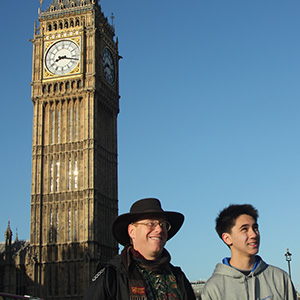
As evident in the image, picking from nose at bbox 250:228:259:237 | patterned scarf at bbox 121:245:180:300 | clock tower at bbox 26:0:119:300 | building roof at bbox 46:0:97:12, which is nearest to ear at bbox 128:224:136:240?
patterned scarf at bbox 121:245:180:300

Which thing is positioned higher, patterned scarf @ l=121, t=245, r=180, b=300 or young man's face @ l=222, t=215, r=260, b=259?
young man's face @ l=222, t=215, r=260, b=259

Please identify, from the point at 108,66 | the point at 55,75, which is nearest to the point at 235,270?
the point at 55,75

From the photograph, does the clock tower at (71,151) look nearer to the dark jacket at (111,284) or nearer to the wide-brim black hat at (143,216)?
the wide-brim black hat at (143,216)

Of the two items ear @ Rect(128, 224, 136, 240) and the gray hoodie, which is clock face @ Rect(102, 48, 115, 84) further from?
the gray hoodie

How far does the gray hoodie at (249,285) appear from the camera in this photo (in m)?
5.66

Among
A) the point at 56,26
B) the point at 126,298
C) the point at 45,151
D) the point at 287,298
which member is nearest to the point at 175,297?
the point at 126,298

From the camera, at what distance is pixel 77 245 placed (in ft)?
158

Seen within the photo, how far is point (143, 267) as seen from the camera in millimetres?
5953

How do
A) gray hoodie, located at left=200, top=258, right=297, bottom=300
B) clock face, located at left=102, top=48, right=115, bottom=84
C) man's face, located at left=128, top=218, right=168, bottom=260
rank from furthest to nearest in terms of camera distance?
1. clock face, located at left=102, top=48, right=115, bottom=84
2. man's face, located at left=128, top=218, right=168, bottom=260
3. gray hoodie, located at left=200, top=258, right=297, bottom=300

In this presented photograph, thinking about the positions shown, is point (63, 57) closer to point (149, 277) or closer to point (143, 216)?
point (143, 216)

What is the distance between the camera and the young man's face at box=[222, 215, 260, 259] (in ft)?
19.0

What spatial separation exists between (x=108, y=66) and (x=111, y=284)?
164 ft

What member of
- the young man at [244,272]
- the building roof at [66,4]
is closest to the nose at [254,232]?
the young man at [244,272]

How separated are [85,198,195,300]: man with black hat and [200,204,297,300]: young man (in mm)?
413
